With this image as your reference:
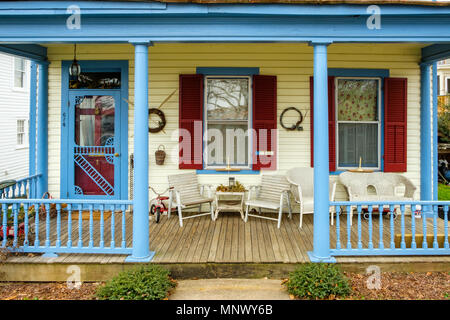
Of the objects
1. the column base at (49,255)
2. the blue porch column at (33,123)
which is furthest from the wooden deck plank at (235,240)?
the blue porch column at (33,123)

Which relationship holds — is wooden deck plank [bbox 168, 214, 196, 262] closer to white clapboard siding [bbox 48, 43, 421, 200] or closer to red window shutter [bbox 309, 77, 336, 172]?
white clapboard siding [bbox 48, 43, 421, 200]

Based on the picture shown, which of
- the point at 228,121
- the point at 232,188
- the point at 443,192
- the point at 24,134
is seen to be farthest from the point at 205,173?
the point at 24,134

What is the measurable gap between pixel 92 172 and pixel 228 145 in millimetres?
2405

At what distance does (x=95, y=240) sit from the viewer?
180 inches

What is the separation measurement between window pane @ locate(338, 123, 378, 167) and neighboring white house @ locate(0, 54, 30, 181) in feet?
34.8

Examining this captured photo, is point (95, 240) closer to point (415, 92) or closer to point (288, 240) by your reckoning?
point (288, 240)

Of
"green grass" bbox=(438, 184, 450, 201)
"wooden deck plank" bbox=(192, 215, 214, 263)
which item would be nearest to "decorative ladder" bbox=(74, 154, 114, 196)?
"wooden deck plank" bbox=(192, 215, 214, 263)

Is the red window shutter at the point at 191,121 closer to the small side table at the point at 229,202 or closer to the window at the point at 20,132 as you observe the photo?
the small side table at the point at 229,202

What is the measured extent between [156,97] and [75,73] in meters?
1.32

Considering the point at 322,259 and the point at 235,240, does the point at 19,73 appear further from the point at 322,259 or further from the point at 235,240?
the point at 322,259

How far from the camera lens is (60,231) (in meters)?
4.42

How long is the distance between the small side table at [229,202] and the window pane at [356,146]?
6.22 ft

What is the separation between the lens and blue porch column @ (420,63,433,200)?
234 inches
